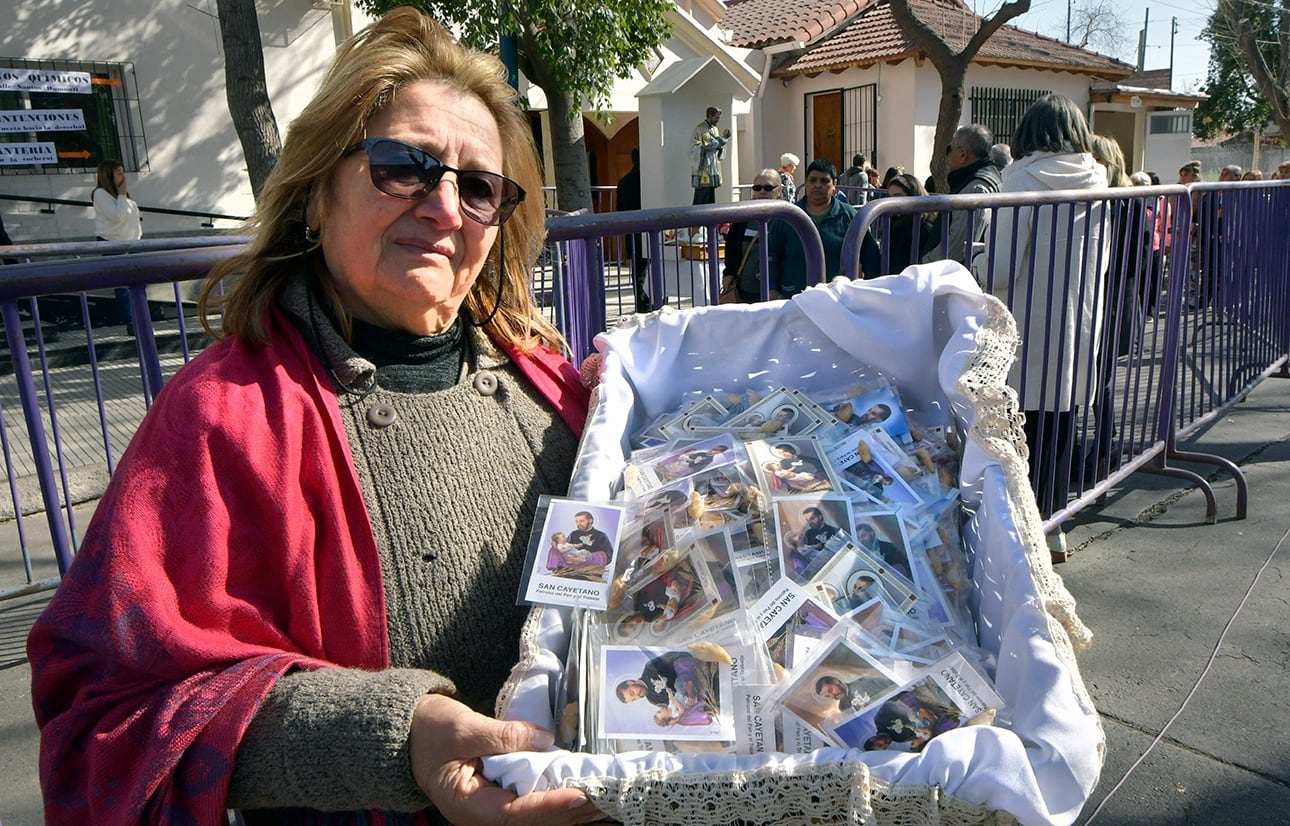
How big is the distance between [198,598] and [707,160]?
12.3 m

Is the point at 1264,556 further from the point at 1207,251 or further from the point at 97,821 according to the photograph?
the point at 97,821

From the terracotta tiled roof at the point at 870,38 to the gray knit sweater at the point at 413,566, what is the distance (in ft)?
58.7

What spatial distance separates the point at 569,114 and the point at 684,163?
4483 mm

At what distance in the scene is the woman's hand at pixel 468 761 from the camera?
3.71 ft

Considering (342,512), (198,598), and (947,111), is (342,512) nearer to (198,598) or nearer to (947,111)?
(198,598)

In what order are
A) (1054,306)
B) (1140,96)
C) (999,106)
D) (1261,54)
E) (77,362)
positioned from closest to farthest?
1. (1054,306)
2. (77,362)
3. (1261,54)
4. (999,106)
5. (1140,96)

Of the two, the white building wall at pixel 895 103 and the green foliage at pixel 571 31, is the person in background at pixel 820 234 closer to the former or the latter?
the green foliage at pixel 571 31

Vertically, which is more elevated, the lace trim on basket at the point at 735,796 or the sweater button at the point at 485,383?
the sweater button at the point at 485,383

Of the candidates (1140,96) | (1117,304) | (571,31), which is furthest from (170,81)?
(1140,96)

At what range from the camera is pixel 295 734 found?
1213 mm

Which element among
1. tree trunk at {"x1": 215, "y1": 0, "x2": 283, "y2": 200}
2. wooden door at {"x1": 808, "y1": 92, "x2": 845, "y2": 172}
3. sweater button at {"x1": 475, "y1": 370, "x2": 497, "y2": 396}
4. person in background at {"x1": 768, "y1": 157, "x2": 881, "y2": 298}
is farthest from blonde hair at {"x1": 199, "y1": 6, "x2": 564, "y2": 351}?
wooden door at {"x1": 808, "y1": 92, "x2": 845, "y2": 172}

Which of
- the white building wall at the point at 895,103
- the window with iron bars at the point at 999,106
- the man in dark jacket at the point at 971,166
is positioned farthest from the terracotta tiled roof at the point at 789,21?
the man in dark jacket at the point at 971,166

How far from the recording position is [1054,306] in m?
4.05

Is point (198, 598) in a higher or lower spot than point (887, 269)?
lower
